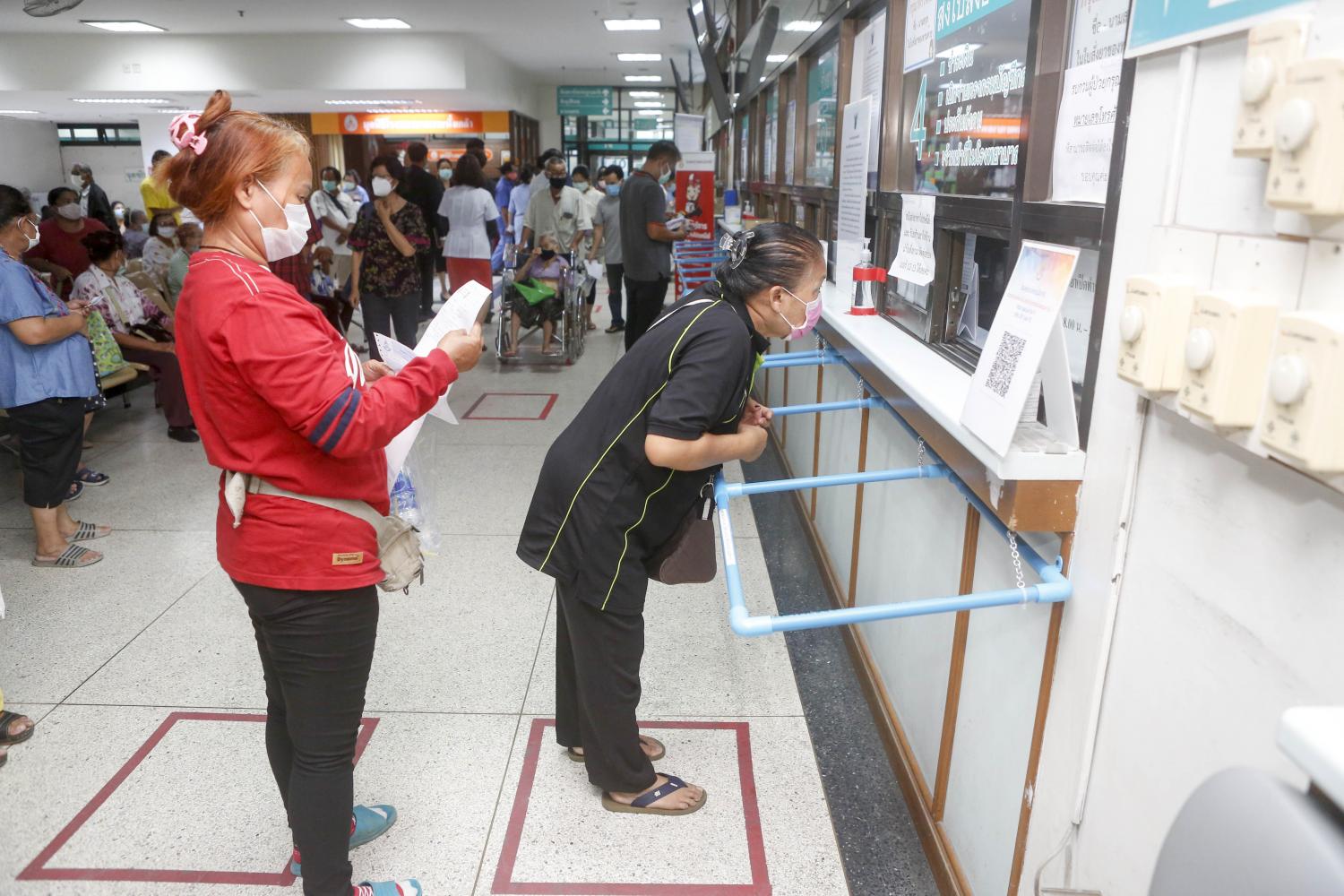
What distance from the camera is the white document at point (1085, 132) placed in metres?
1.40

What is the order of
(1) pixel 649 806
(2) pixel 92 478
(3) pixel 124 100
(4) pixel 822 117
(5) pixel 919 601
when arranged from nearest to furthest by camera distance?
(5) pixel 919 601, (1) pixel 649 806, (4) pixel 822 117, (2) pixel 92 478, (3) pixel 124 100

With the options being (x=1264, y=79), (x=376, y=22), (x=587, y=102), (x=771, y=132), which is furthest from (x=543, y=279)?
(x=587, y=102)

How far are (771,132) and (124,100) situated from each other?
11682mm

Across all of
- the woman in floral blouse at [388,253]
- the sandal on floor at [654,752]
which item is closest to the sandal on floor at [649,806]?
the sandal on floor at [654,752]

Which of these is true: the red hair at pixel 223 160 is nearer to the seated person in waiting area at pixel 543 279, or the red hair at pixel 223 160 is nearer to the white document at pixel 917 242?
the white document at pixel 917 242

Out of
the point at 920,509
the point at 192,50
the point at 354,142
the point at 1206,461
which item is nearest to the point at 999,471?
the point at 1206,461

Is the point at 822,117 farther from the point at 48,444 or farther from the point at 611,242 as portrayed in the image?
the point at 611,242

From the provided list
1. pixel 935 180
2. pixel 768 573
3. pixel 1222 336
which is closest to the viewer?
pixel 1222 336

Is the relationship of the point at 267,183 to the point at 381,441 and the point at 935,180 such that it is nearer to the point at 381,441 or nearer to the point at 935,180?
the point at 381,441

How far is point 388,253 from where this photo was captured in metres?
5.28

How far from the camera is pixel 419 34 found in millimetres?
11516

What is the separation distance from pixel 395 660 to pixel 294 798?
119 cm

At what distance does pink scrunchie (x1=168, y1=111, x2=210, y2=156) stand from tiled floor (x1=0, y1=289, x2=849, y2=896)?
2.71ft

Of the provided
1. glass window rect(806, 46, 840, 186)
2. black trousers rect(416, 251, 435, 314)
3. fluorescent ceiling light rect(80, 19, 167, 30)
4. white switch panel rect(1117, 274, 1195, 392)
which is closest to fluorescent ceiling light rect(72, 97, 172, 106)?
fluorescent ceiling light rect(80, 19, 167, 30)
